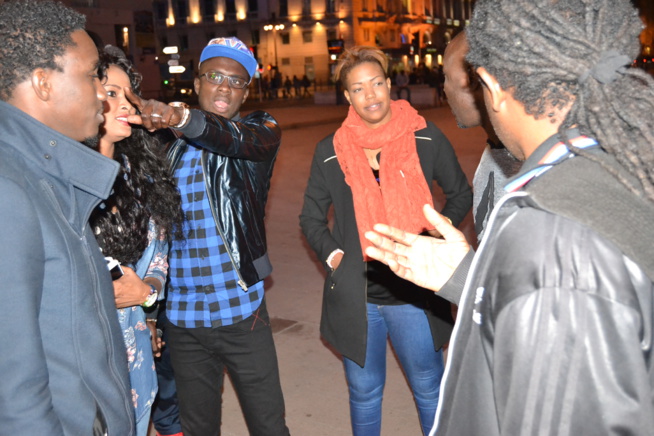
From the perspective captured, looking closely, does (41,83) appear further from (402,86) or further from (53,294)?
(402,86)

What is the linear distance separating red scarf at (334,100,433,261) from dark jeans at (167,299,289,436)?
0.76m

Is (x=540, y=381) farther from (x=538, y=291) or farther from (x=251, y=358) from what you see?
(x=251, y=358)

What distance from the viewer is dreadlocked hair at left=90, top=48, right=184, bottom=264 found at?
8.68 ft

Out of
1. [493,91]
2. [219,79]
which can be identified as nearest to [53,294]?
[493,91]

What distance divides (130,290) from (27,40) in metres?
1.09

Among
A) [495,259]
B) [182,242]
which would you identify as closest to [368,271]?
[182,242]

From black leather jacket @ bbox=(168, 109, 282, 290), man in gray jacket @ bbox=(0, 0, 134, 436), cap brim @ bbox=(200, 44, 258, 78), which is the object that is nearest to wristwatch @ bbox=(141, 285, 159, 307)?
black leather jacket @ bbox=(168, 109, 282, 290)

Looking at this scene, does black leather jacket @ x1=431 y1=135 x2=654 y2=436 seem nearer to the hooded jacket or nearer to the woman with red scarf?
the hooded jacket

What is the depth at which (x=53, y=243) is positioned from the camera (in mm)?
1695

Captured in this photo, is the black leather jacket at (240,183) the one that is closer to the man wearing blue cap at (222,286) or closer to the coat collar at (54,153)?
the man wearing blue cap at (222,286)

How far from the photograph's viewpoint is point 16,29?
1833 mm

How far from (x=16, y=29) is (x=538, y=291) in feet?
5.29

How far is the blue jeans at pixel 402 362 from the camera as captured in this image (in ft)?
10.7

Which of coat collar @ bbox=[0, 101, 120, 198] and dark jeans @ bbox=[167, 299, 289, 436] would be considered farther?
dark jeans @ bbox=[167, 299, 289, 436]
